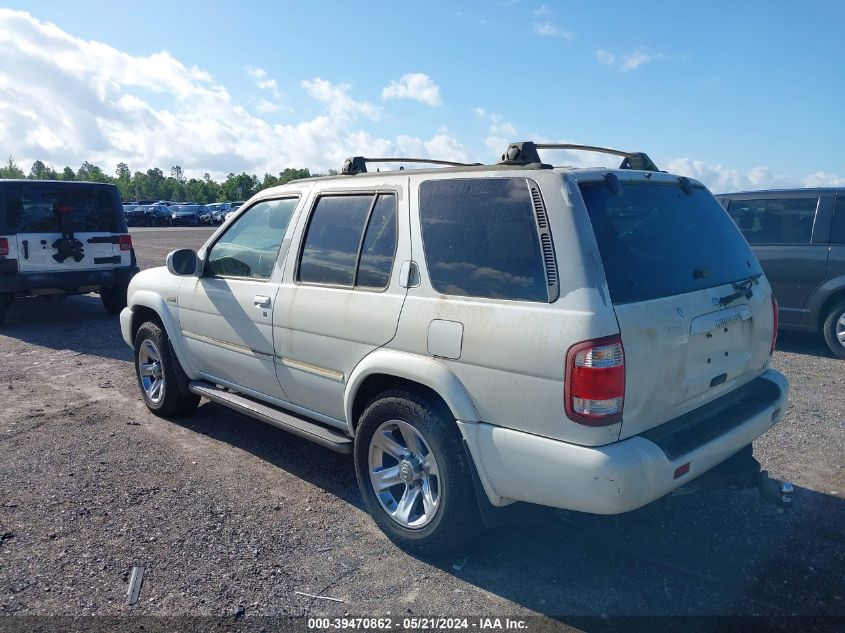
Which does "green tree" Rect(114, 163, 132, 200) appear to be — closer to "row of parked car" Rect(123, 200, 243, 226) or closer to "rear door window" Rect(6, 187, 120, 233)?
"row of parked car" Rect(123, 200, 243, 226)

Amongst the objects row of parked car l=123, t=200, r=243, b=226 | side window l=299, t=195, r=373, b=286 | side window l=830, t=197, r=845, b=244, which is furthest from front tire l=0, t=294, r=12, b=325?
row of parked car l=123, t=200, r=243, b=226

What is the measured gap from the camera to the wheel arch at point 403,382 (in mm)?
3211

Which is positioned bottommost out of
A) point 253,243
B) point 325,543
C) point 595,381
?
point 325,543

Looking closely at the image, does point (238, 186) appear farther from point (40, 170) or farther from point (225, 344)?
point (225, 344)

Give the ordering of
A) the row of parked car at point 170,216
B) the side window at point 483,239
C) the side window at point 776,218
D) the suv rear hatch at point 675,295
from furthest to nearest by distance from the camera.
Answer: the row of parked car at point 170,216
the side window at point 776,218
the side window at point 483,239
the suv rear hatch at point 675,295

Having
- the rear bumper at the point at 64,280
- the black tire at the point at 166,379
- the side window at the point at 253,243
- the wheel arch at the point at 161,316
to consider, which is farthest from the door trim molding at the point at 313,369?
the rear bumper at the point at 64,280

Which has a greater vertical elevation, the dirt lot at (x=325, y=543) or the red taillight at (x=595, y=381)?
the red taillight at (x=595, y=381)

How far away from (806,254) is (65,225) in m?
9.74

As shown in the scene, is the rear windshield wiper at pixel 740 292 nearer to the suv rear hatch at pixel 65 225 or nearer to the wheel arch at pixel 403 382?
the wheel arch at pixel 403 382

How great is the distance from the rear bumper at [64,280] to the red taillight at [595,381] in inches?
364

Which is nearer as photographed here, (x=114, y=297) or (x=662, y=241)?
(x=662, y=241)

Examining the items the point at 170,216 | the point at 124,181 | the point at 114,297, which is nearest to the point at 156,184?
the point at 124,181

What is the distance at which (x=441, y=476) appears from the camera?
10.9ft

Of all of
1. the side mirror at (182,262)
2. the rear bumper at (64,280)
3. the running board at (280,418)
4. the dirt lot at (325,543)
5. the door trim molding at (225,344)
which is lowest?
the dirt lot at (325,543)
